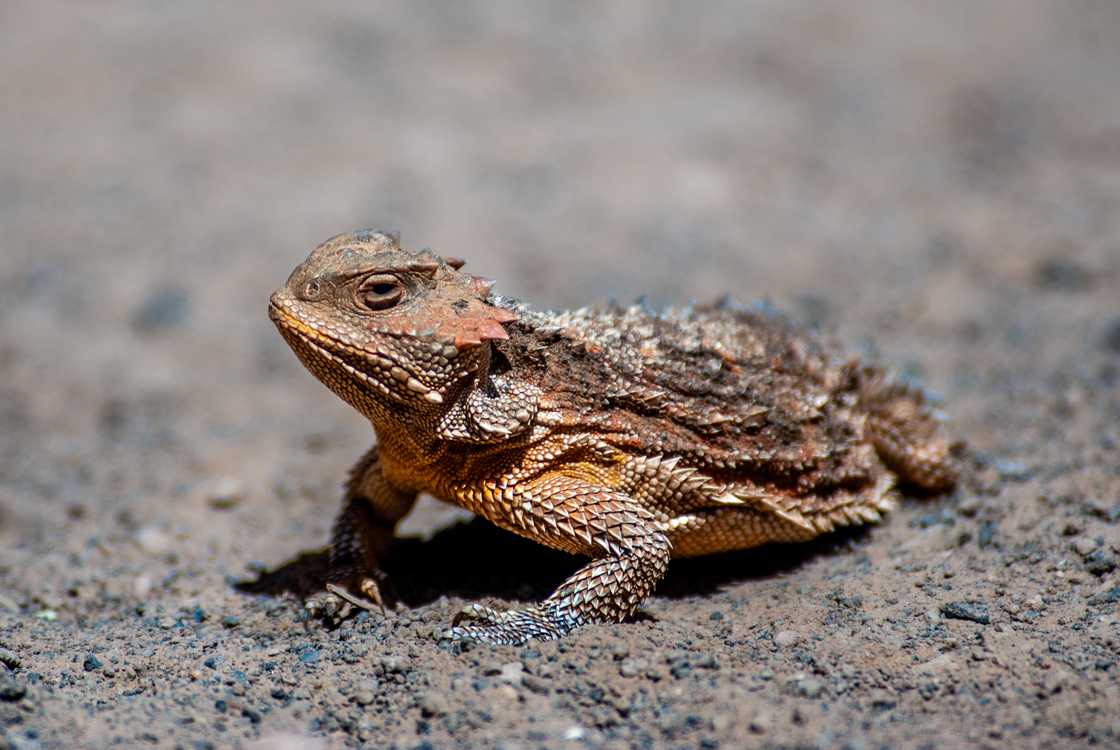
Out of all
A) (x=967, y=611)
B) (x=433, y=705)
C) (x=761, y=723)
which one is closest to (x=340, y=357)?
(x=433, y=705)

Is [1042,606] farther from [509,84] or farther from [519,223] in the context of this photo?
[509,84]

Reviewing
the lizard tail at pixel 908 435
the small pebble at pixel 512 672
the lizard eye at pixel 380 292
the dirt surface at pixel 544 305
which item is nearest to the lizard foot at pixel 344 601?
the dirt surface at pixel 544 305

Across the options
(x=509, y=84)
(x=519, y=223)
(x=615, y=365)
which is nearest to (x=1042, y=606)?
(x=615, y=365)

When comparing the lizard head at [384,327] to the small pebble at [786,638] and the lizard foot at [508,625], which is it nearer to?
the lizard foot at [508,625]

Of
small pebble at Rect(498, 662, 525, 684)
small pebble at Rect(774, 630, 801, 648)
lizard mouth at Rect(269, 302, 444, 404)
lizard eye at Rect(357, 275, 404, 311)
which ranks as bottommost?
small pebble at Rect(498, 662, 525, 684)

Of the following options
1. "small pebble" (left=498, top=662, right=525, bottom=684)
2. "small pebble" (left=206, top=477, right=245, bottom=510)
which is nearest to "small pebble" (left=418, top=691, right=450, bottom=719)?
"small pebble" (left=498, top=662, right=525, bottom=684)

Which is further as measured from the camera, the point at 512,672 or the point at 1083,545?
the point at 1083,545

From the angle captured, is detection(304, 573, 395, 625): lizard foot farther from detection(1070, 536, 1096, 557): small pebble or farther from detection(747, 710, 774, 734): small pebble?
detection(1070, 536, 1096, 557): small pebble

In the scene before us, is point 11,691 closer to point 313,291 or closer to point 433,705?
point 433,705
